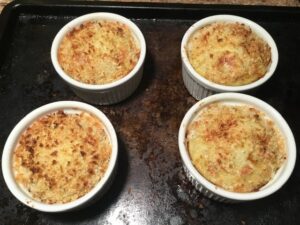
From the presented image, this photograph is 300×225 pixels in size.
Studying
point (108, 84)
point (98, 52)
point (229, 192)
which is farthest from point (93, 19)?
point (229, 192)

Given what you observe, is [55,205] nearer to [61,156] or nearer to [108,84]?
[61,156]

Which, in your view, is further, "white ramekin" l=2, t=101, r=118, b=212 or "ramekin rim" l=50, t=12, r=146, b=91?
"ramekin rim" l=50, t=12, r=146, b=91

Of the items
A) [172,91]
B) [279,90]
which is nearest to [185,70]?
[172,91]

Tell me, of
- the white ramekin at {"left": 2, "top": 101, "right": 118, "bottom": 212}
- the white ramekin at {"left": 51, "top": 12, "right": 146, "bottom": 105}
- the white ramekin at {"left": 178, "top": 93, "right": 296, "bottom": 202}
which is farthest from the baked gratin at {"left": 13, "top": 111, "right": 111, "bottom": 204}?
the white ramekin at {"left": 178, "top": 93, "right": 296, "bottom": 202}

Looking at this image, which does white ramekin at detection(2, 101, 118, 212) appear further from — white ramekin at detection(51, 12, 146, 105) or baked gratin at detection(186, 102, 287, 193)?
baked gratin at detection(186, 102, 287, 193)

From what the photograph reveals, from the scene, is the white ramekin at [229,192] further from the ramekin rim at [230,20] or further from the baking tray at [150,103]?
the baking tray at [150,103]

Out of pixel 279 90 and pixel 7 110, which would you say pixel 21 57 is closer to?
pixel 7 110

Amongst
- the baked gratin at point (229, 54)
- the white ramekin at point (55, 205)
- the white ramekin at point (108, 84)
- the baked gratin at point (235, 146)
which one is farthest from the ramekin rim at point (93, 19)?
the baked gratin at point (235, 146)
